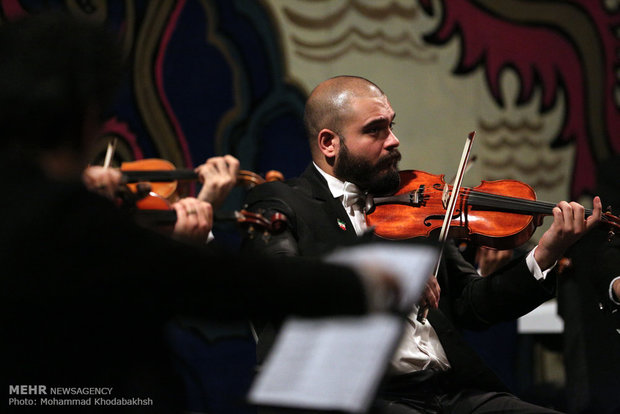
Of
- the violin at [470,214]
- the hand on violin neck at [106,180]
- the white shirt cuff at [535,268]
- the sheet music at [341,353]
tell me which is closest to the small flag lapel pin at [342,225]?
the violin at [470,214]

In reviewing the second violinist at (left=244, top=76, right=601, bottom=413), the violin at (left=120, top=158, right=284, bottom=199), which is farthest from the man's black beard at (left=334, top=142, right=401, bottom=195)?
the violin at (left=120, top=158, right=284, bottom=199)

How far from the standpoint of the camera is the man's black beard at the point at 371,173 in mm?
2609

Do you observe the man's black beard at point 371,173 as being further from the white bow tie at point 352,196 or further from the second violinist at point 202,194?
the second violinist at point 202,194

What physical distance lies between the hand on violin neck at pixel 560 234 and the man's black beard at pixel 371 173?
53cm

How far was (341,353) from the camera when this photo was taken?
1.19 meters

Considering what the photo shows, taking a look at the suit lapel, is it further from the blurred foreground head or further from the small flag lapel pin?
the blurred foreground head

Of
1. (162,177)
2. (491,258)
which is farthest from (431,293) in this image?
(491,258)

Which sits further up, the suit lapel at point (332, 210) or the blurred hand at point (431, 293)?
the suit lapel at point (332, 210)

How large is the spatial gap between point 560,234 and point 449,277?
423 mm

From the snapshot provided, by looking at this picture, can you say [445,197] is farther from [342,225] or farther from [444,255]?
[342,225]

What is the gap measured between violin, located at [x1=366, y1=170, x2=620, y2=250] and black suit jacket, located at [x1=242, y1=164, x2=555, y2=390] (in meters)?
0.11

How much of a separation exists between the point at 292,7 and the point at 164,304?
3.15 metres

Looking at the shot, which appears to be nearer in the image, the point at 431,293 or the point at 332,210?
the point at 431,293

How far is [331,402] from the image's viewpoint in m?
1.14
